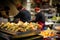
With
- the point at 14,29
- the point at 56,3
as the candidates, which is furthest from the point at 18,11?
the point at 56,3

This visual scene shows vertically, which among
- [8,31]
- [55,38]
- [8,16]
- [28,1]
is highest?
[28,1]

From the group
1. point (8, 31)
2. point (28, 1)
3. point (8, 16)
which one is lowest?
point (8, 31)

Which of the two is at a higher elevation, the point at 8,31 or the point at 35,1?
the point at 35,1

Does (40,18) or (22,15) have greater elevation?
(22,15)

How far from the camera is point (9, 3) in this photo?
353 centimetres

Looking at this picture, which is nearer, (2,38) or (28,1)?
(2,38)

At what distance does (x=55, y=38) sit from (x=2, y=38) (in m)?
0.93

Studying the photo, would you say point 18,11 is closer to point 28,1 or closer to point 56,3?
point 28,1

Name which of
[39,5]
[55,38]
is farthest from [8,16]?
[55,38]

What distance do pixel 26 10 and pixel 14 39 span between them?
1.97ft

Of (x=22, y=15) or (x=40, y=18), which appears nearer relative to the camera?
(x=22, y=15)

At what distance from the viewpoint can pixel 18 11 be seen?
11.8ft

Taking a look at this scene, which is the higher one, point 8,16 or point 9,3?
point 9,3

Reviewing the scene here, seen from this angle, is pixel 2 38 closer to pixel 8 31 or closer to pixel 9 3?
pixel 8 31
